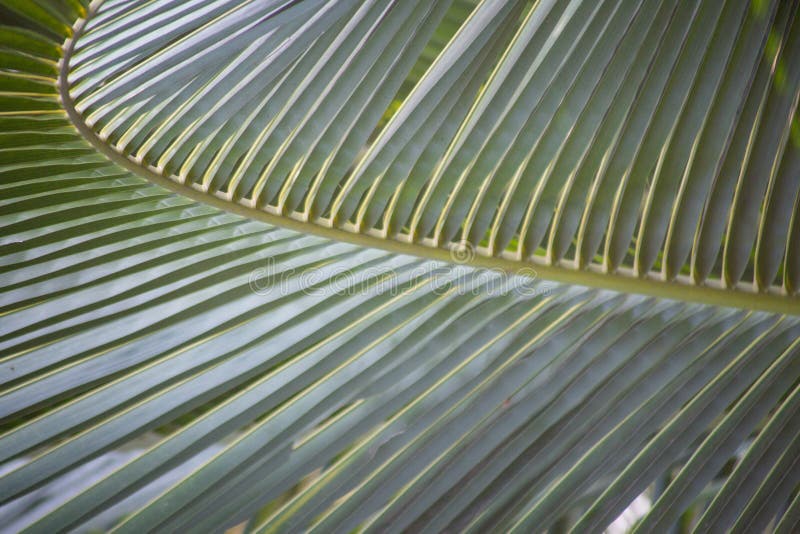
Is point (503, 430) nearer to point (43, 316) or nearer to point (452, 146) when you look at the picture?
point (452, 146)

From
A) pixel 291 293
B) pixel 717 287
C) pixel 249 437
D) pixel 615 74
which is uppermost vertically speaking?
pixel 615 74

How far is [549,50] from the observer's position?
21.9 inches

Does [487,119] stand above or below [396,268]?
above

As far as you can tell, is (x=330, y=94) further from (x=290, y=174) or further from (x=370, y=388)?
(x=370, y=388)

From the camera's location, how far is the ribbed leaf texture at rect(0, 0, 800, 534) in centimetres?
56

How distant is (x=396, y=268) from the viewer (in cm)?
69

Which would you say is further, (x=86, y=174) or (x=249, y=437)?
(x=86, y=174)

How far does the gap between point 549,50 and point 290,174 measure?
0.31 m

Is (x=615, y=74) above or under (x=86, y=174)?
above

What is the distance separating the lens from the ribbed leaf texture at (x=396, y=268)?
0.56m

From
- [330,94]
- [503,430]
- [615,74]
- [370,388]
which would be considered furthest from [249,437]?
[615,74]

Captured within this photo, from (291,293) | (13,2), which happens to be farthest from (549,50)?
(13,2)

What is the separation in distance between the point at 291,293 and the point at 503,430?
26 centimetres

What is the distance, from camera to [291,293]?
66 cm
